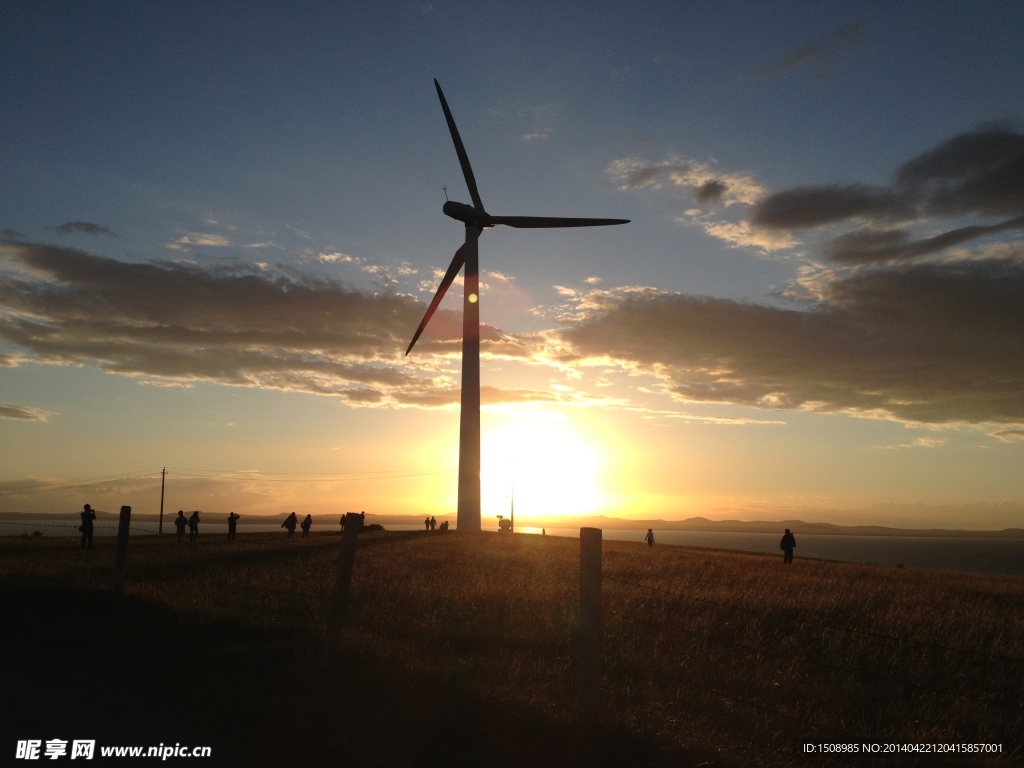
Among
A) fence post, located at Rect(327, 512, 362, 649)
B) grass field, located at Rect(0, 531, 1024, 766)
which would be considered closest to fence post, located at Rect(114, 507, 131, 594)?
grass field, located at Rect(0, 531, 1024, 766)

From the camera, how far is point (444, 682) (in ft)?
27.3

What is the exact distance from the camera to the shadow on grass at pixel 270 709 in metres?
6.71

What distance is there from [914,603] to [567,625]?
11.8m

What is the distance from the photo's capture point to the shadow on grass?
6715 mm

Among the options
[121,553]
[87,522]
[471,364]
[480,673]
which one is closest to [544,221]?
[471,364]

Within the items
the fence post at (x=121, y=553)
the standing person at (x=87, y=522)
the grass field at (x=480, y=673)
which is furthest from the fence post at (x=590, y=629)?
the standing person at (x=87, y=522)

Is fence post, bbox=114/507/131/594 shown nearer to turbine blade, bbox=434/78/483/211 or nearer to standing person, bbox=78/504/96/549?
standing person, bbox=78/504/96/549

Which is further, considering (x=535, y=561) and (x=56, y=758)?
(x=535, y=561)

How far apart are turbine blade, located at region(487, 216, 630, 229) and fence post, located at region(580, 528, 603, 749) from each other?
43390 mm

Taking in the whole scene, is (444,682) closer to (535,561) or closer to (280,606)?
(280,606)

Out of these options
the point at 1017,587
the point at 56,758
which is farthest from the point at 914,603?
the point at 56,758

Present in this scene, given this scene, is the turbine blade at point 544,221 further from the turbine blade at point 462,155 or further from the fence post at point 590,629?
the fence post at point 590,629

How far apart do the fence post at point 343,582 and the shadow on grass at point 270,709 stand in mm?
303

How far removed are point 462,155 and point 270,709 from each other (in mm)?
47888
